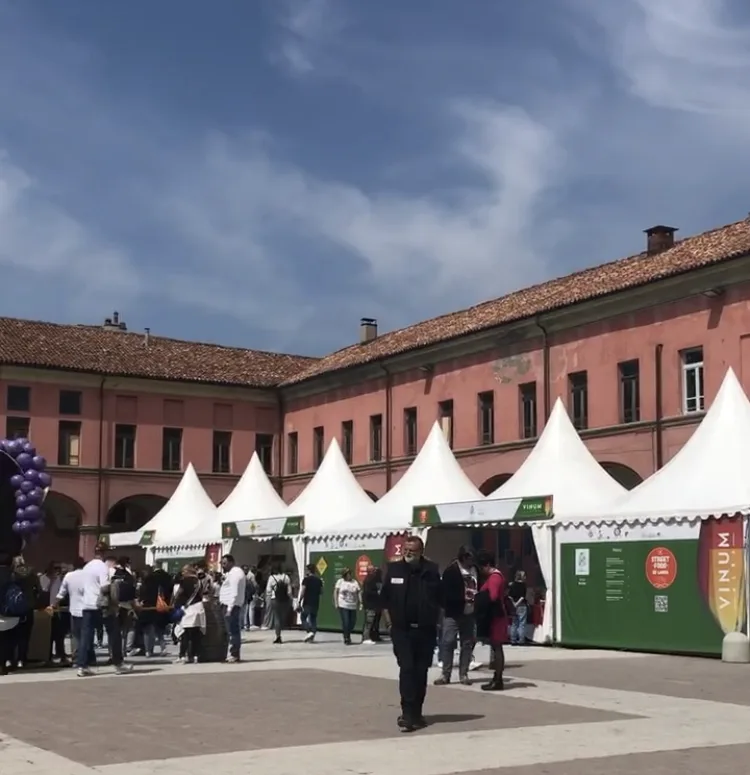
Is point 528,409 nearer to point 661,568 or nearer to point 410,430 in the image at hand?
point 410,430

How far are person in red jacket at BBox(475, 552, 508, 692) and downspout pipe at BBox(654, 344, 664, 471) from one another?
18.2 m

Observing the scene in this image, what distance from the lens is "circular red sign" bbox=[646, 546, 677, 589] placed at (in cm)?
2091

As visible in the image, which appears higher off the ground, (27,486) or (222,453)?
(222,453)

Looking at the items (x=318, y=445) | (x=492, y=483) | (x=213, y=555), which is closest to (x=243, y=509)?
(x=213, y=555)

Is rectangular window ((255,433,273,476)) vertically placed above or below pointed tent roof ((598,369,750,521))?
above

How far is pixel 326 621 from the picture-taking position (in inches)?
1156

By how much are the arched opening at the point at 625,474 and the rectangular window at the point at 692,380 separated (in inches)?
107

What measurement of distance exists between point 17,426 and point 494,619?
119ft

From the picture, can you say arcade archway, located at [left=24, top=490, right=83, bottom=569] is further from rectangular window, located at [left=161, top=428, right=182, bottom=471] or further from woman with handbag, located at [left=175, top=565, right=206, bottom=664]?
woman with handbag, located at [left=175, top=565, right=206, bottom=664]

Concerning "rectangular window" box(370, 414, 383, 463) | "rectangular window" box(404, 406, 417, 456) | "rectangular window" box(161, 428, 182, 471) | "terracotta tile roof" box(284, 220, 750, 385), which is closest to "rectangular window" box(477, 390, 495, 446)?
"terracotta tile roof" box(284, 220, 750, 385)

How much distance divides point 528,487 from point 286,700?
41.5 feet

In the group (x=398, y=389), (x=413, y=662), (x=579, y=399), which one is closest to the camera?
(x=413, y=662)

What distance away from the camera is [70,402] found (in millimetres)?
49125

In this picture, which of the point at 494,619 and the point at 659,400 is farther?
the point at 659,400
